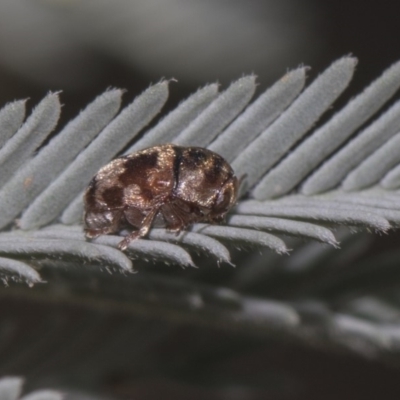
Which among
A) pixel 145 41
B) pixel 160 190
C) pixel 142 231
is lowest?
pixel 142 231

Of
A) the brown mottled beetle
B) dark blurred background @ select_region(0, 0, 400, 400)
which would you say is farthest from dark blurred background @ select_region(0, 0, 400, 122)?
the brown mottled beetle

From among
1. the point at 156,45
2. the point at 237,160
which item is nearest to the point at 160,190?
the point at 237,160

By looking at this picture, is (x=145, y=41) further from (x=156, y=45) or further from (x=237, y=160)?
(x=237, y=160)

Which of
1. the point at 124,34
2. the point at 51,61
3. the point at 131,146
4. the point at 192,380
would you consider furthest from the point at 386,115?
the point at 51,61

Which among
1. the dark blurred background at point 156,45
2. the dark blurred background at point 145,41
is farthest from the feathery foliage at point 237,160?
the dark blurred background at point 145,41

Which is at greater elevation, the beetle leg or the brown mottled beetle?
the brown mottled beetle

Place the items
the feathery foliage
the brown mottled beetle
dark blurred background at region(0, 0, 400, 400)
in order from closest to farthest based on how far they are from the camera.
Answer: the feathery foliage
the brown mottled beetle
dark blurred background at region(0, 0, 400, 400)

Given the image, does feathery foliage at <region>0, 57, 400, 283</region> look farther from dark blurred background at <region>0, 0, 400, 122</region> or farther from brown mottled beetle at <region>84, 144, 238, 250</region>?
dark blurred background at <region>0, 0, 400, 122</region>

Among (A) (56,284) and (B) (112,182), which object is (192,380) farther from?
(B) (112,182)
